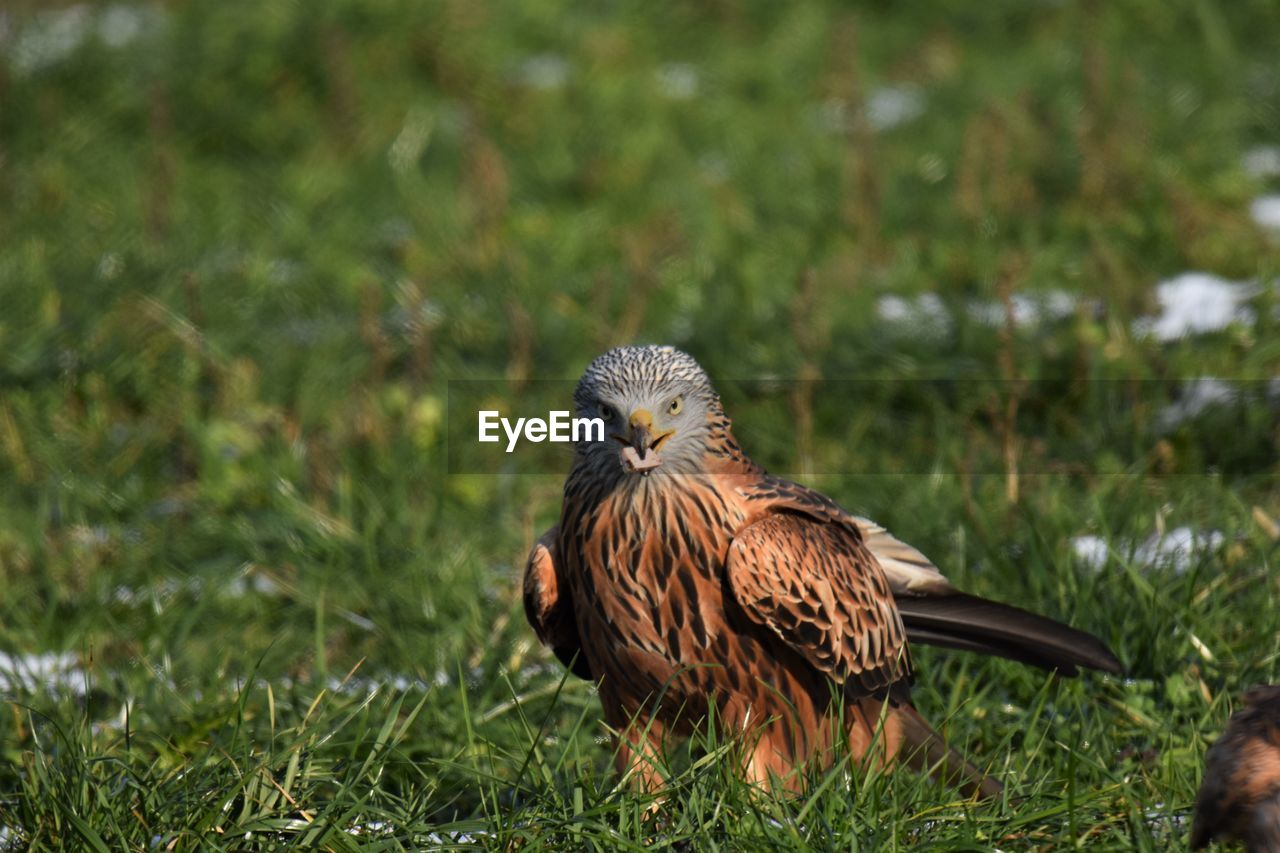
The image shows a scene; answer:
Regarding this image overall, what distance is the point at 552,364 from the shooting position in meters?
6.64

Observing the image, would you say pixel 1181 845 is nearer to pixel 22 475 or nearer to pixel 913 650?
pixel 913 650

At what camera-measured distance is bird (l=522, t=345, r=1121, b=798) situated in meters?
3.54

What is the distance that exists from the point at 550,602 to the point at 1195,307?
356 centimetres

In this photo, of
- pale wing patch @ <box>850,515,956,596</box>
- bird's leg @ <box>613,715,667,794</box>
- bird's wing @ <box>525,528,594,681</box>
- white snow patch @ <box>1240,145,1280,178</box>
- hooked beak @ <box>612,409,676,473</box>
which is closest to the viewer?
bird's leg @ <box>613,715,667,794</box>

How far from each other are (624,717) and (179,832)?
40.6 inches

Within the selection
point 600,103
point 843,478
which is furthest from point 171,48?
point 843,478

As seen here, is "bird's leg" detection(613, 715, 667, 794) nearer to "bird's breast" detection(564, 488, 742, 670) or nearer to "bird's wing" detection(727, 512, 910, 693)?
"bird's breast" detection(564, 488, 742, 670)

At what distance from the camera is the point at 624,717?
12.3ft

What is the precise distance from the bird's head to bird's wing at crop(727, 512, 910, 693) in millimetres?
234

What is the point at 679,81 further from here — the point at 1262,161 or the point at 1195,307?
the point at 1195,307

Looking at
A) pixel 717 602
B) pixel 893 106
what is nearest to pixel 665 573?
pixel 717 602

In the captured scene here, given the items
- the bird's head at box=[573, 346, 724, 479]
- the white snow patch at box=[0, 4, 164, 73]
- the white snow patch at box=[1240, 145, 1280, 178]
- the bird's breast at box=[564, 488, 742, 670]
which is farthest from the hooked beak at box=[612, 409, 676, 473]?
the white snow patch at box=[0, 4, 164, 73]

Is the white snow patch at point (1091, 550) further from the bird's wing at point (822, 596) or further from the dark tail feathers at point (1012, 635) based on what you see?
the bird's wing at point (822, 596)

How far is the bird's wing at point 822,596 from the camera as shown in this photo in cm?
354
